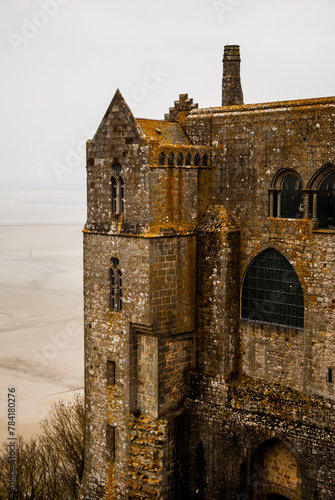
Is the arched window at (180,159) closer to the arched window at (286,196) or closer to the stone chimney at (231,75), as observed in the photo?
the arched window at (286,196)

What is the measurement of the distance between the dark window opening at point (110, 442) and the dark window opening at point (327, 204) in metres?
8.71

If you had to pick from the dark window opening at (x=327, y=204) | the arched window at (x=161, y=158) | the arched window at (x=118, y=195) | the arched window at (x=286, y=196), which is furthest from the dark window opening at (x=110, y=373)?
the dark window opening at (x=327, y=204)

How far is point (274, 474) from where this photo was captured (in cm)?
1962

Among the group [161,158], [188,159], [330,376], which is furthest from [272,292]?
[161,158]

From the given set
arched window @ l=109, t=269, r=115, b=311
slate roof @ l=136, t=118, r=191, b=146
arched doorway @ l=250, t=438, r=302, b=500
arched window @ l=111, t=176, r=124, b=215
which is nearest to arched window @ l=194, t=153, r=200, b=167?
slate roof @ l=136, t=118, r=191, b=146

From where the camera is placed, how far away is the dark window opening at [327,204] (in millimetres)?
18422

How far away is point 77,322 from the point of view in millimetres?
53125

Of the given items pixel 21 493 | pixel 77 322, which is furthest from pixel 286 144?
pixel 77 322

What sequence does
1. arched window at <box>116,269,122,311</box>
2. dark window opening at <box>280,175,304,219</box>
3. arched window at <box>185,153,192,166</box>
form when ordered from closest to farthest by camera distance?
dark window opening at <box>280,175,304,219</box> → arched window at <box>185,153,192,166</box> → arched window at <box>116,269,122,311</box>

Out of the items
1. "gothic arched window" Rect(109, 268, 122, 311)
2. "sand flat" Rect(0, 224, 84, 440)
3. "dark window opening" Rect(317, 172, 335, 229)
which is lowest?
"sand flat" Rect(0, 224, 84, 440)

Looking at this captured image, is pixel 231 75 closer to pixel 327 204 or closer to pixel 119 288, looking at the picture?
pixel 327 204

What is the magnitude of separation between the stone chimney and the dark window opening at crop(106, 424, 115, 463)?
11.3 meters

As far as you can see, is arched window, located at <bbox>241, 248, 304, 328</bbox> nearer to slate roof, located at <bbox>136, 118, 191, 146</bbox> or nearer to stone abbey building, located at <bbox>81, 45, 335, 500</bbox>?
stone abbey building, located at <bbox>81, 45, 335, 500</bbox>

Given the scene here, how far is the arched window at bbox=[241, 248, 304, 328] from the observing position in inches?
754
